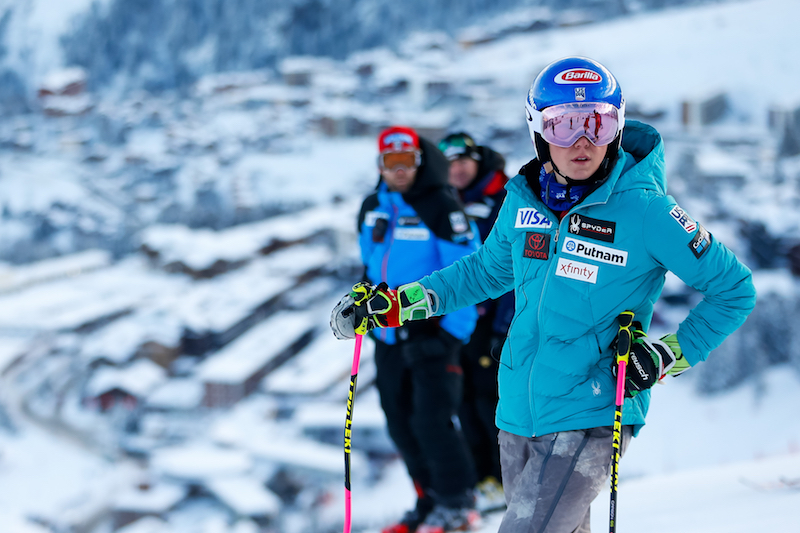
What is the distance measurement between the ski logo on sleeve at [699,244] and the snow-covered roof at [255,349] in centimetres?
2069

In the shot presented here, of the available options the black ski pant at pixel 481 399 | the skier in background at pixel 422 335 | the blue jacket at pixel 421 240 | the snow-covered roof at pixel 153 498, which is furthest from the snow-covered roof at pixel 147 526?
the blue jacket at pixel 421 240

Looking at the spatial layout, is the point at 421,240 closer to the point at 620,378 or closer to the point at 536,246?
the point at 536,246

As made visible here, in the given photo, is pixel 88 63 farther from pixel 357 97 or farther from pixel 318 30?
pixel 357 97

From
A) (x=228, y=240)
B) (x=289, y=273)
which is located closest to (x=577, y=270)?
(x=289, y=273)

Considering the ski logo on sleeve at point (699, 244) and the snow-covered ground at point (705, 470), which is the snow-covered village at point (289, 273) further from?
the ski logo on sleeve at point (699, 244)

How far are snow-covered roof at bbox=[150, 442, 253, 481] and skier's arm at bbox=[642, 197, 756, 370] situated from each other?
16585mm

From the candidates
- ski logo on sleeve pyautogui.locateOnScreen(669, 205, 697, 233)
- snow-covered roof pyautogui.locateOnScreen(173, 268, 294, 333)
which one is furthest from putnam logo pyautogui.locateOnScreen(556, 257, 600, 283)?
snow-covered roof pyautogui.locateOnScreen(173, 268, 294, 333)

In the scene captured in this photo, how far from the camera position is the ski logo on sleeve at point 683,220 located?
61.6 inches

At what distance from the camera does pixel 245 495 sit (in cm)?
1566

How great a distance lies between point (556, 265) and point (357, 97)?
226 ft

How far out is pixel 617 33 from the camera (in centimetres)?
7581

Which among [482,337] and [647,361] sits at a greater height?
[647,361]

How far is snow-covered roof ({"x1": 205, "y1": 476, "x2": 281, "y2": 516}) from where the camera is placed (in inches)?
598

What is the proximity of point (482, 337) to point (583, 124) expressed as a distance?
84.3 inches
